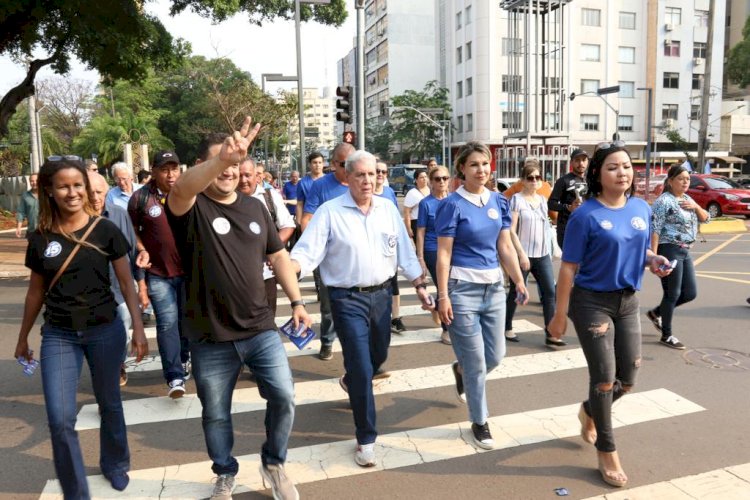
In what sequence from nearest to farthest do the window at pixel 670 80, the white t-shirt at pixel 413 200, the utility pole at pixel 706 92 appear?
the white t-shirt at pixel 413 200
the utility pole at pixel 706 92
the window at pixel 670 80

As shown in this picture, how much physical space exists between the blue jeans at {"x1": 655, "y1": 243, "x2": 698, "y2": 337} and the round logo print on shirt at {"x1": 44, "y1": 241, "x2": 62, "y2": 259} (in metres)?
5.31

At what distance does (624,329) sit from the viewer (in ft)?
11.6

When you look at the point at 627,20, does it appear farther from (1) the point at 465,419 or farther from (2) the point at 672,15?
(1) the point at 465,419

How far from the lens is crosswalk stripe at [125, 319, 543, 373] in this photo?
5.84m

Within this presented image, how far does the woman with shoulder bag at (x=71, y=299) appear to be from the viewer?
3.09 meters

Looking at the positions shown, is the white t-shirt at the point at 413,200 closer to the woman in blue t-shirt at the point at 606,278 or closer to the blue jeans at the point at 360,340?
the blue jeans at the point at 360,340

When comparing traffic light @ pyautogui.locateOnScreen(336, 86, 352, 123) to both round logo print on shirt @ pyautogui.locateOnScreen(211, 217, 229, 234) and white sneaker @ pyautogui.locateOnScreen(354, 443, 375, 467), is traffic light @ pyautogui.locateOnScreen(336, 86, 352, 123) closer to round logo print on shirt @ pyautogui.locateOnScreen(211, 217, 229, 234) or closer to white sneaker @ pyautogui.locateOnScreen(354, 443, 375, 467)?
white sneaker @ pyautogui.locateOnScreen(354, 443, 375, 467)

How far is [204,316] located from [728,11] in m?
67.4

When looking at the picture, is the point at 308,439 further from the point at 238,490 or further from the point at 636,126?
the point at 636,126

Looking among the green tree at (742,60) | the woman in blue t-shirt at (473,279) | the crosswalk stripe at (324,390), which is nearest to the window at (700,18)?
the green tree at (742,60)

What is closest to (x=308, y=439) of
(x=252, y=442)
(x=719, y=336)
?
(x=252, y=442)

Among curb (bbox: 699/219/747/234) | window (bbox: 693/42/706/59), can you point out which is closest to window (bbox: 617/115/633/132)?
window (bbox: 693/42/706/59)

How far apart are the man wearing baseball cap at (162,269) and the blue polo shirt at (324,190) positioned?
58.3 inches

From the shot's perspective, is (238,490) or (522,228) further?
(522,228)
